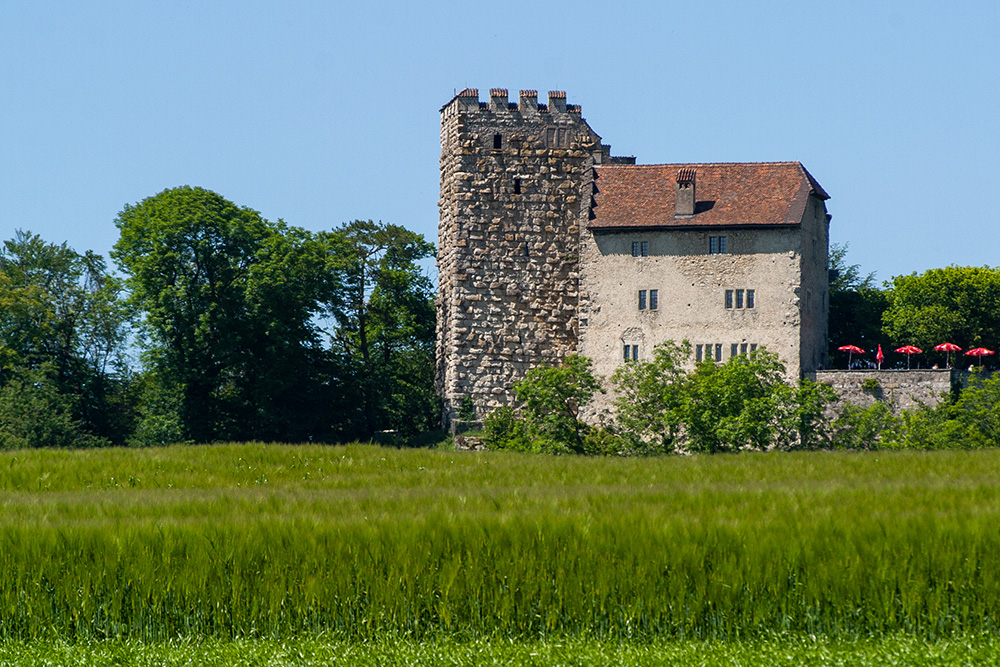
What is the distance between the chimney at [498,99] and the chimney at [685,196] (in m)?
8.69

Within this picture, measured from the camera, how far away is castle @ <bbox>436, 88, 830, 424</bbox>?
2264 inches

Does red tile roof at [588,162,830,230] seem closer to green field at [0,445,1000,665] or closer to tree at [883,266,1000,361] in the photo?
tree at [883,266,1000,361]

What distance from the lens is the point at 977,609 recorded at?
1941 centimetres

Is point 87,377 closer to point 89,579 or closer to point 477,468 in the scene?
point 477,468

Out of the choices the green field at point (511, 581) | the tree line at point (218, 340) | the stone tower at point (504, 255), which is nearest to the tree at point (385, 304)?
the tree line at point (218, 340)

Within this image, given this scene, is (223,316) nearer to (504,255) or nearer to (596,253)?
(504,255)

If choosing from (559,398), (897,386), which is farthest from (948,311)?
(559,398)

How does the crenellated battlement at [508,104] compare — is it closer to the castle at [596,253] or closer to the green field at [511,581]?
the castle at [596,253]

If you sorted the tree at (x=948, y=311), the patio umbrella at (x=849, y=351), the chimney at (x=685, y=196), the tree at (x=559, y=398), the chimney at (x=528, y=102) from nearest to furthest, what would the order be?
1. the tree at (x=559, y=398)
2. the chimney at (x=685, y=196)
3. the patio umbrella at (x=849, y=351)
4. the chimney at (x=528, y=102)
5. the tree at (x=948, y=311)

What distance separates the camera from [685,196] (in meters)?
58.3

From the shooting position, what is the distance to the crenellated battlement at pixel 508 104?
2435 inches

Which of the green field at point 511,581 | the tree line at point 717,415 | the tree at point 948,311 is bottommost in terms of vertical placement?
the green field at point 511,581

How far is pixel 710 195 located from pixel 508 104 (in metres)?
9.86

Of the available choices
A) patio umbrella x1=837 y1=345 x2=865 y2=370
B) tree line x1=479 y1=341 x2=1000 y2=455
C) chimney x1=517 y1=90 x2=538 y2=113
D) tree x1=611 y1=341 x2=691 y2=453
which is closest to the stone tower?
chimney x1=517 y1=90 x2=538 y2=113
